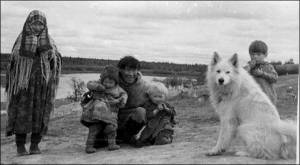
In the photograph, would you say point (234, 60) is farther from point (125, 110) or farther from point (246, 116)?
point (125, 110)

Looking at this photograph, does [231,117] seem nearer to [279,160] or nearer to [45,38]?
[279,160]

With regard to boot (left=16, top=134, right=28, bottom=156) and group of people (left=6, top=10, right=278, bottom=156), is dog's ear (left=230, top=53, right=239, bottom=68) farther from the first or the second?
boot (left=16, top=134, right=28, bottom=156)

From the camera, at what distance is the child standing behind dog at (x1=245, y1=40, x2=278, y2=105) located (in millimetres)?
7594

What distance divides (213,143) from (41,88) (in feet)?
10.3

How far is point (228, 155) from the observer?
6.87m

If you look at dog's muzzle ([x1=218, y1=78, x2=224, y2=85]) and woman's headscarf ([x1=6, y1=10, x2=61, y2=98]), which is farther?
woman's headscarf ([x1=6, y1=10, x2=61, y2=98])

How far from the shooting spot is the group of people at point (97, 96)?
722 centimetres

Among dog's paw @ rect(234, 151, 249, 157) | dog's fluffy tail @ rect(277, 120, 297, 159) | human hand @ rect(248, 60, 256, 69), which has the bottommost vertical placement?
dog's paw @ rect(234, 151, 249, 157)

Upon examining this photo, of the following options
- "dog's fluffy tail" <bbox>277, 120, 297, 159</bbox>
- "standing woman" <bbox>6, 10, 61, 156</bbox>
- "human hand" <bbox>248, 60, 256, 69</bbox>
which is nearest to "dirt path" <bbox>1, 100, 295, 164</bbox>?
"dog's fluffy tail" <bbox>277, 120, 297, 159</bbox>

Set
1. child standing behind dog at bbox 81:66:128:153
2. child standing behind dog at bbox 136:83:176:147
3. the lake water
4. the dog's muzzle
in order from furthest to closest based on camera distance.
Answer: the lake water, child standing behind dog at bbox 136:83:176:147, child standing behind dog at bbox 81:66:128:153, the dog's muzzle

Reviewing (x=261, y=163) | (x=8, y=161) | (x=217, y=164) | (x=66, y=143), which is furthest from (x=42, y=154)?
(x=261, y=163)

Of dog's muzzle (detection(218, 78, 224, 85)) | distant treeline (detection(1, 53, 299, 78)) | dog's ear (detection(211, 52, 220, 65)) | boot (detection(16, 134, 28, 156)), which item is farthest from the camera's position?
distant treeline (detection(1, 53, 299, 78))

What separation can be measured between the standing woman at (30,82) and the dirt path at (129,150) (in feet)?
1.47

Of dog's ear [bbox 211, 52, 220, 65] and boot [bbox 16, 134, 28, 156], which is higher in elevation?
dog's ear [bbox 211, 52, 220, 65]
